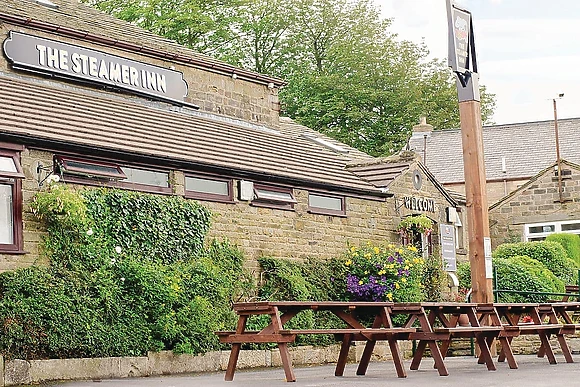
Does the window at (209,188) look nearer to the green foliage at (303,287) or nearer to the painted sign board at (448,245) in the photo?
the green foliage at (303,287)

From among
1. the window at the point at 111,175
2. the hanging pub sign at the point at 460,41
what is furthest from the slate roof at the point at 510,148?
the window at the point at 111,175

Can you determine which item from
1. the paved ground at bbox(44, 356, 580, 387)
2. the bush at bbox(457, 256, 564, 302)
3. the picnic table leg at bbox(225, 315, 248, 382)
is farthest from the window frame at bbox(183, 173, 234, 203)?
the bush at bbox(457, 256, 564, 302)

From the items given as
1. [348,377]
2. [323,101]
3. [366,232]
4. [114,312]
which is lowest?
[348,377]

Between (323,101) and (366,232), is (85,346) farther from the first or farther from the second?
(323,101)

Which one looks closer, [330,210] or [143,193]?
[143,193]

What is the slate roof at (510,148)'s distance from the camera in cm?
3806

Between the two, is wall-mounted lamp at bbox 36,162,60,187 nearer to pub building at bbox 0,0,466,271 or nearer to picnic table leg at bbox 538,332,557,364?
pub building at bbox 0,0,466,271

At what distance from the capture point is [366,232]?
2072cm

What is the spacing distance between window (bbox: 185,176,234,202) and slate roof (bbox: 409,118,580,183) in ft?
70.1

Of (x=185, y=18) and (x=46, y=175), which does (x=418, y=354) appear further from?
(x=185, y=18)

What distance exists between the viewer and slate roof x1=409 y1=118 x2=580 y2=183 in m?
38.1

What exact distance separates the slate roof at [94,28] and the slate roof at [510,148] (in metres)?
16.9

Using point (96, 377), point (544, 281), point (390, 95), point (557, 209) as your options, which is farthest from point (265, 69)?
point (96, 377)

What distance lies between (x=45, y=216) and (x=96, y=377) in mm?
2451
